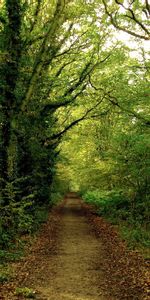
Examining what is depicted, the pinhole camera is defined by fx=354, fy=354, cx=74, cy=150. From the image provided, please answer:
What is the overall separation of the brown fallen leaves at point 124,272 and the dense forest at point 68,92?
152 centimetres

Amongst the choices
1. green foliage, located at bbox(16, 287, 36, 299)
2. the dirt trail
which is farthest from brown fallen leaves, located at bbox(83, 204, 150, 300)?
green foliage, located at bbox(16, 287, 36, 299)

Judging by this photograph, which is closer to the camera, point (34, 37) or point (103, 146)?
point (34, 37)

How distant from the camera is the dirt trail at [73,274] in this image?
7958 mm

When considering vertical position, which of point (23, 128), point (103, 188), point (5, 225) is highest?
point (23, 128)

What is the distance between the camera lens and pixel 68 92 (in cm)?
2258

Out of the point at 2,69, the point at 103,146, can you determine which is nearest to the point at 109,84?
the point at 2,69

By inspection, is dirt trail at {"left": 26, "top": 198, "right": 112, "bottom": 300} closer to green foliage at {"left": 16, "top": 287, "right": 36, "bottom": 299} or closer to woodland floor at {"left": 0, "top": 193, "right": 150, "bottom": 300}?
woodland floor at {"left": 0, "top": 193, "right": 150, "bottom": 300}

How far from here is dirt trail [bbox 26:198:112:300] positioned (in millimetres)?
7958

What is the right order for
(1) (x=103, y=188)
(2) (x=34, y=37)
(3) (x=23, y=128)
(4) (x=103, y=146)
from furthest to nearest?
(4) (x=103, y=146) → (1) (x=103, y=188) → (2) (x=34, y=37) → (3) (x=23, y=128)

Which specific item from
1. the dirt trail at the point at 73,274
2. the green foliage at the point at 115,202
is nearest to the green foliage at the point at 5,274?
the dirt trail at the point at 73,274

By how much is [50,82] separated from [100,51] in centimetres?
436

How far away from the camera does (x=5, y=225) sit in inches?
504

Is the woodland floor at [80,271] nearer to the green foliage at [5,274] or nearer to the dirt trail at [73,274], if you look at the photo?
the dirt trail at [73,274]

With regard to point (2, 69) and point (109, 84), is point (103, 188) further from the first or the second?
point (2, 69)
